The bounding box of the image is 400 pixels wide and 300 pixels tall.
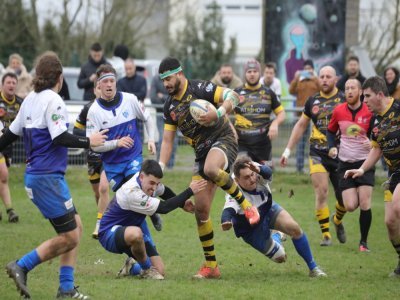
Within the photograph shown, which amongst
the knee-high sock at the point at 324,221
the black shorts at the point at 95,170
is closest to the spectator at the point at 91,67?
the black shorts at the point at 95,170

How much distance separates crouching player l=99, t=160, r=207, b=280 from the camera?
877 cm

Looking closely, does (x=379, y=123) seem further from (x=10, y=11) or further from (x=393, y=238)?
(x=10, y=11)

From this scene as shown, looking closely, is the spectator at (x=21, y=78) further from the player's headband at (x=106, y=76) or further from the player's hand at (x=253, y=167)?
the player's hand at (x=253, y=167)

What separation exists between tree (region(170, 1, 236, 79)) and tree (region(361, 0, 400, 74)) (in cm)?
836

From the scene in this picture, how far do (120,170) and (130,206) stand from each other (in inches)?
69.6

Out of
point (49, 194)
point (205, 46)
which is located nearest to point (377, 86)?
point (49, 194)

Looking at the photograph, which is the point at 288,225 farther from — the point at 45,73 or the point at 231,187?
the point at 45,73

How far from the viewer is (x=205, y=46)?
125 ft

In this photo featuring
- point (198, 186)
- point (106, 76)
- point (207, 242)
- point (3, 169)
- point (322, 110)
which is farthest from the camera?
point (3, 169)

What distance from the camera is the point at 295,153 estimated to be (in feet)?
58.4

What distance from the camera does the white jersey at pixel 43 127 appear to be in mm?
8039

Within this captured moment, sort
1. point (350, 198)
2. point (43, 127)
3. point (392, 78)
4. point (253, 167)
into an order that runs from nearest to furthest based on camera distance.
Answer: point (43, 127) → point (253, 167) → point (350, 198) → point (392, 78)

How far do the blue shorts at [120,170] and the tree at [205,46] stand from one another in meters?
26.1

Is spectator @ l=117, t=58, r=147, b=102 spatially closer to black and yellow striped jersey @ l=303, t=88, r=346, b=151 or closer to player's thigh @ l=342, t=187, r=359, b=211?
black and yellow striped jersey @ l=303, t=88, r=346, b=151
